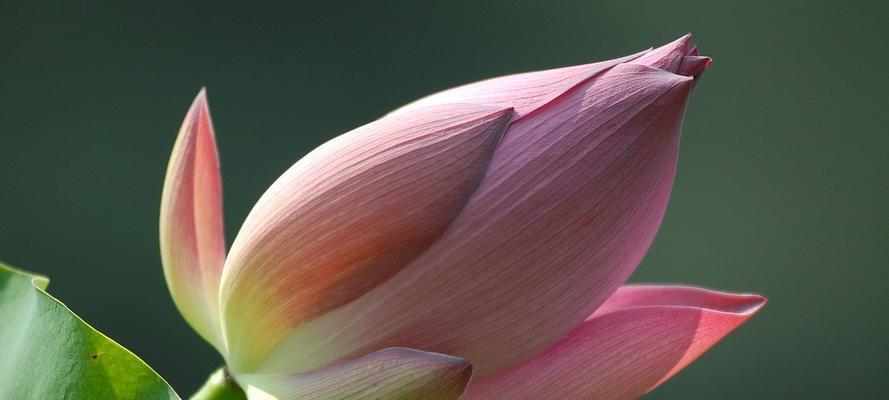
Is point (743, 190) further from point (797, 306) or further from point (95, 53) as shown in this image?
point (95, 53)

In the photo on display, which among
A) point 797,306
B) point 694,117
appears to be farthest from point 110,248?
point 797,306

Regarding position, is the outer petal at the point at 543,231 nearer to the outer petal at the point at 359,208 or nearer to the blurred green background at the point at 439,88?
the outer petal at the point at 359,208

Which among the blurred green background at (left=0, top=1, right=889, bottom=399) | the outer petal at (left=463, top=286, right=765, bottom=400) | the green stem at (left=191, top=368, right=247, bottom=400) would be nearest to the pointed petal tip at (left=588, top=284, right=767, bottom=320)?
the outer petal at (left=463, top=286, right=765, bottom=400)

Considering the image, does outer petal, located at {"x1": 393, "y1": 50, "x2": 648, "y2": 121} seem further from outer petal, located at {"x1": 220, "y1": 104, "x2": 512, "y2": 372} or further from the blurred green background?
the blurred green background

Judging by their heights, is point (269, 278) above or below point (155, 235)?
above

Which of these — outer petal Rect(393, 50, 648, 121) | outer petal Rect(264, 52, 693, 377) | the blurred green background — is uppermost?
outer petal Rect(393, 50, 648, 121)

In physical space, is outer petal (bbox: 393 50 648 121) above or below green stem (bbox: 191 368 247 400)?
above

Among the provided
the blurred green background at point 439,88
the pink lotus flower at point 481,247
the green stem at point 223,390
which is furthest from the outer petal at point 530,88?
the blurred green background at point 439,88
